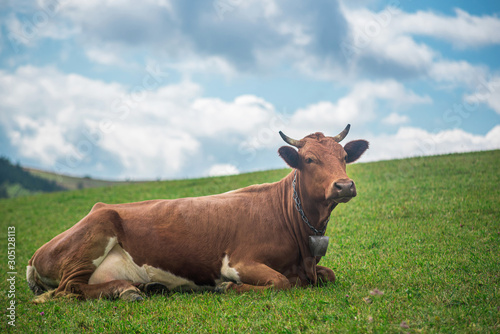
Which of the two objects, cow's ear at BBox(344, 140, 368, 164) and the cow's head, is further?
cow's ear at BBox(344, 140, 368, 164)

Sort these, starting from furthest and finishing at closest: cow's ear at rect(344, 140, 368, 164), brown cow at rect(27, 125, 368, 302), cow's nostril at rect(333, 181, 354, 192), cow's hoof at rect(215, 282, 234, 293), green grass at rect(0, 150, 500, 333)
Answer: cow's ear at rect(344, 140, 368, 164), brown cow at rect(27, 125, 368, 302), cow's hoof at rect(215, 282, 234, 293), cow's nostril at rect(333, 181, 354, 192), green grass at rect(0, 150, 500, 333)

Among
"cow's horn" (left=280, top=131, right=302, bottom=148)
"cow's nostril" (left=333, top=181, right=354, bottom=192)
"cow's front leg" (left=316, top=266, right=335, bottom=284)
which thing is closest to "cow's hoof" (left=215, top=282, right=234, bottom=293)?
"cow's front leg" (left=316, top=266, right=335, bottom=284)

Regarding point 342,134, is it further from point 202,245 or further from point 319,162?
point 202,245

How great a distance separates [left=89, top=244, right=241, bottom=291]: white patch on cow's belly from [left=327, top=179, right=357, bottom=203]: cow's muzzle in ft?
7.09

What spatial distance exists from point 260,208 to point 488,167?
1614 centimetres

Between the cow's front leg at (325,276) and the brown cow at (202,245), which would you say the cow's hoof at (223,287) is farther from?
the cow's front leg at (325,276)

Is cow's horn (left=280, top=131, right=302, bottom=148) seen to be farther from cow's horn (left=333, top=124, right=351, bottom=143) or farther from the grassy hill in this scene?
the grassy hill

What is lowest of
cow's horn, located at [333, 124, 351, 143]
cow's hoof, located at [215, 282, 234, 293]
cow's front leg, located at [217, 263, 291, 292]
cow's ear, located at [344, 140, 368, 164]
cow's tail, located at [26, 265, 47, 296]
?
cow's tail, located at [26, 265, 47, 296]

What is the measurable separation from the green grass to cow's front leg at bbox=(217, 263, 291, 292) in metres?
0.19

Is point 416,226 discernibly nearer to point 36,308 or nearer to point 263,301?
point 263,301

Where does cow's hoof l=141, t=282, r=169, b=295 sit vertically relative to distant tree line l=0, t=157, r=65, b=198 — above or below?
below

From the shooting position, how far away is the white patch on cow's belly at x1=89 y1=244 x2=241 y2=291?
24.5 ft

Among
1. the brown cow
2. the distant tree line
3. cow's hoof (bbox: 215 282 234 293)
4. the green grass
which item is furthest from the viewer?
the distant tree line

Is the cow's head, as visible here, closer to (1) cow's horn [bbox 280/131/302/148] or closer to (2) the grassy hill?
(1) cow's horn [bbox 280/131/302/148]
